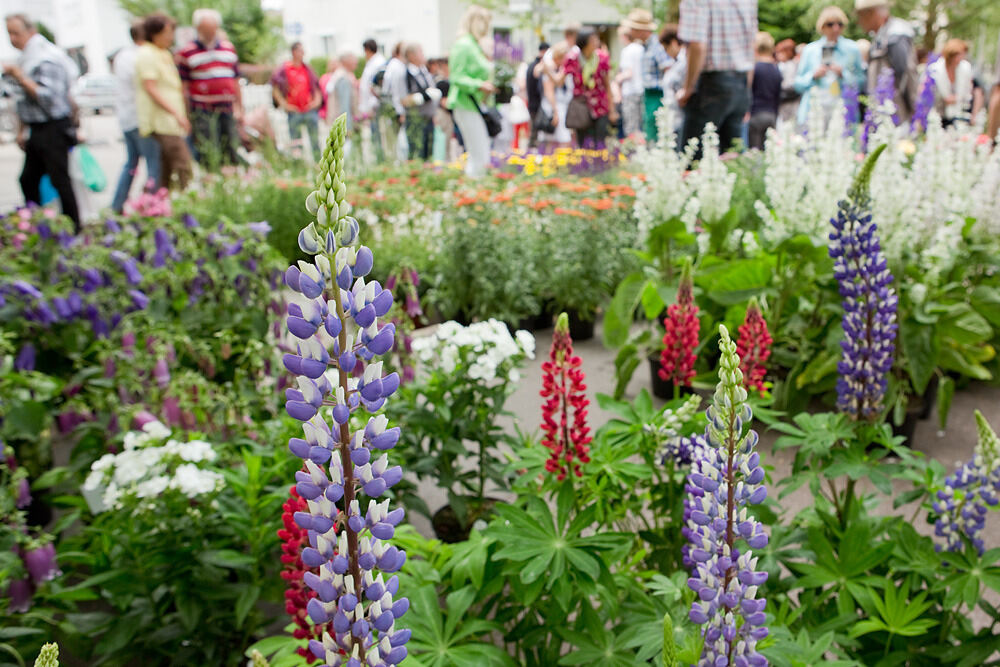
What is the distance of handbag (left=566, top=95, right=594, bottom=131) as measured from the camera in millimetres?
9641

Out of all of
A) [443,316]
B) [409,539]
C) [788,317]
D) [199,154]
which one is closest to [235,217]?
[443,316]

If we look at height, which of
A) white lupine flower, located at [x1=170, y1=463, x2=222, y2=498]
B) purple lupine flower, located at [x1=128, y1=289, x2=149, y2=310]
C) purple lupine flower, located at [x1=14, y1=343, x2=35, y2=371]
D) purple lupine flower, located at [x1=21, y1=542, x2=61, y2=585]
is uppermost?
purple lupine flower, located at [x1=128, y1=289, x2=149, y2=310]

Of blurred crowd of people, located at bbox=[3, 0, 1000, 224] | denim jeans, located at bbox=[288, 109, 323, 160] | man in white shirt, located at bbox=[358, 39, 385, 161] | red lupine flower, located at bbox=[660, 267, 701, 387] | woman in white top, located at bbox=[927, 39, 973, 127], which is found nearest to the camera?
red lupine flower, located at bbox=[660, 267, 701, 387]

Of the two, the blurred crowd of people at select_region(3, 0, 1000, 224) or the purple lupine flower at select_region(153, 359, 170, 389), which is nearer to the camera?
the purple lupine flower at select_region(153, 359, 170, 389)

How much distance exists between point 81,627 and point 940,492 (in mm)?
2294

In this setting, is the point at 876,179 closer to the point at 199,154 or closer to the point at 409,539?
the point at 409,539

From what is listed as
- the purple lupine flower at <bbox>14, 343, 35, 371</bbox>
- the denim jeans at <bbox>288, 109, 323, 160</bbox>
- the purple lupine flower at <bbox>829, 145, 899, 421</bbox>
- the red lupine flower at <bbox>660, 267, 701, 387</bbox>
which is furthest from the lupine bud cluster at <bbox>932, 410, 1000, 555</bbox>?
the denim jeans at <bbox>288, 109, 323, 160</bbox>

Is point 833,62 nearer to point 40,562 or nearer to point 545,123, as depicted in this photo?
point 545,123

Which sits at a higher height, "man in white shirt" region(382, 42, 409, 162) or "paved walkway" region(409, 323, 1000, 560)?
"man in white shirt" region(382, 42, 409, 162)

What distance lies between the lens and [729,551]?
1238mm

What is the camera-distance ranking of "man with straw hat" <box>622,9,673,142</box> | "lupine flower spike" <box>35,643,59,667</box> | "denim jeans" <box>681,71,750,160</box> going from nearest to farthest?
1. "lupine flower spike" <box>35,643,59,667</box>
2. "denim jeans" <box>681,71,750,160</box>
3. "man with straw hat" <box>622,9,673,142</box>

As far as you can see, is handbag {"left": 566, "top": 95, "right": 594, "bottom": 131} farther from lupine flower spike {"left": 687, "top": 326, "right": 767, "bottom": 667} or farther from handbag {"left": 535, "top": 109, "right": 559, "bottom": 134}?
lupine flower spike {"left": 687, "top": 326, "right": 767, "bottom": 667}

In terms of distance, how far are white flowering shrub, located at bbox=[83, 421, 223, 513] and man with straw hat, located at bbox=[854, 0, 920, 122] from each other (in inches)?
275

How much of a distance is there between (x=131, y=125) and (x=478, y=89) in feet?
12.1
